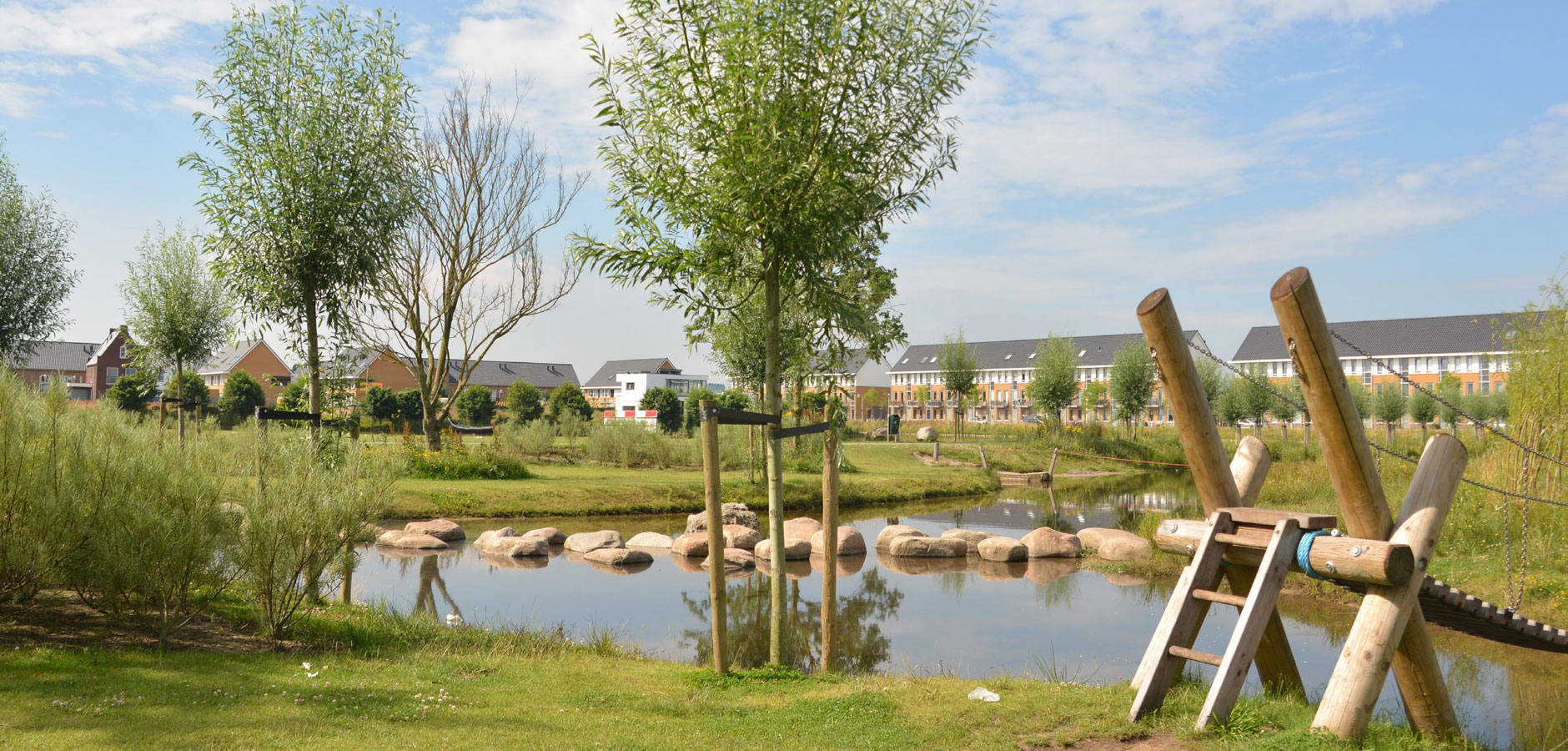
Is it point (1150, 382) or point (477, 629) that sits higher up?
Answer: point (1150, 382)

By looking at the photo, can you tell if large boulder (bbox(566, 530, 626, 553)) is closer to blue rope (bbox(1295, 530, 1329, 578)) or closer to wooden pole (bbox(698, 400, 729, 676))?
wooden pole (bbox(698, 400, 729, 676))

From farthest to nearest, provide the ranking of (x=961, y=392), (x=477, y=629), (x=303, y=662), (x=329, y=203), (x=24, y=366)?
(x=961, y=392), (x=24, y=366), (x=329, y=203), (x=477, y=629), (x=303, y=662)

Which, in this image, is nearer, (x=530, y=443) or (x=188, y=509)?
(x=188, y=509)

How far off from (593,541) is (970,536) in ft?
23.3

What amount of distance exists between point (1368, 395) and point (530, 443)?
174 feet

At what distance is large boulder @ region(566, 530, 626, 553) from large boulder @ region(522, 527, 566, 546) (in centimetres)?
45

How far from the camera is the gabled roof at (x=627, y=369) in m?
91.6

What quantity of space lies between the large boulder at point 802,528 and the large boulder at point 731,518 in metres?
0.70

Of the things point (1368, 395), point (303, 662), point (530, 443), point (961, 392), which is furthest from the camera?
point (1368, 395)

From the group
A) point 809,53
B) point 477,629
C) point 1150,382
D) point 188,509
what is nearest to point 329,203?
point 188,509

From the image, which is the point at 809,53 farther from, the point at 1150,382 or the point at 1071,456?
the point at 1150,382

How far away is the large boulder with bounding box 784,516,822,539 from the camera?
17248mm

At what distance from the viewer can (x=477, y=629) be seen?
9.13 metres

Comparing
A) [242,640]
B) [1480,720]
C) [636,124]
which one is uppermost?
[636,124]
